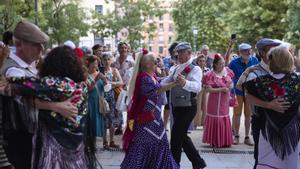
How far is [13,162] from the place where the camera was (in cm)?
379

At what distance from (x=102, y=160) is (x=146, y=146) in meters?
2.00

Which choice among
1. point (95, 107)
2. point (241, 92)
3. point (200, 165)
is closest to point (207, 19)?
point (241, 92)

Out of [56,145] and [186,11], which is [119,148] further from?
[186,11]

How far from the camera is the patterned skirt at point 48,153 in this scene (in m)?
3.76

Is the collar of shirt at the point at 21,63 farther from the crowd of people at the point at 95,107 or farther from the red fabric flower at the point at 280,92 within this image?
the red fabric flower at the point at 280,92

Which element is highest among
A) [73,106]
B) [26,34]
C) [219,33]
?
[26,34]

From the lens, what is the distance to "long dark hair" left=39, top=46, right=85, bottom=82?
3.69 metres

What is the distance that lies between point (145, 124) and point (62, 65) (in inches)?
107

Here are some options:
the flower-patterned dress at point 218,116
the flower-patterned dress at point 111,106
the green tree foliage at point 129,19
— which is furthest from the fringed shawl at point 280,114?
the green tree foliage at point 129,19

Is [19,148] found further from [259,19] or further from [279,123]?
[259,19]

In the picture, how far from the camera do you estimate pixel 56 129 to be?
3.76 metres

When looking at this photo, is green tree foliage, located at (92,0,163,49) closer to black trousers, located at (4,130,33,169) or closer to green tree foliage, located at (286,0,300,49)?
green tree foliage, located at (286,0,300,49)

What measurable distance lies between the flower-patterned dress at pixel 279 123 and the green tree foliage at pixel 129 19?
100 ft

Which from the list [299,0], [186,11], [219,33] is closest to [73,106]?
[299,0]
